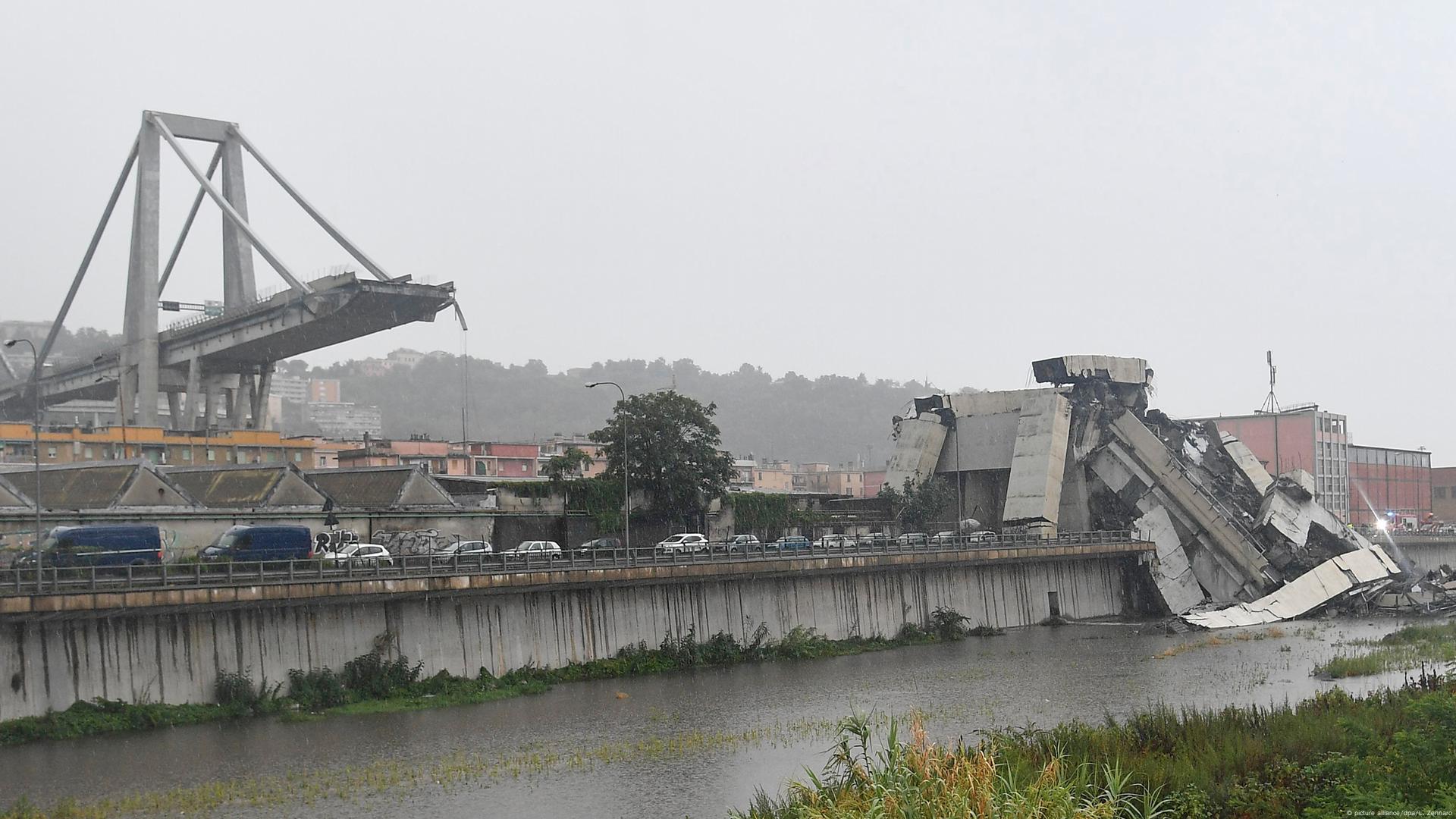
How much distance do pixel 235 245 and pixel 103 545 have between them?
59.0 metres

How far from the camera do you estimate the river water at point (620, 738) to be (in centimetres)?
2858

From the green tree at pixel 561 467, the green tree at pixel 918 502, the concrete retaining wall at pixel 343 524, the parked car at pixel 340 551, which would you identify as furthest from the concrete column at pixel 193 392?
the green tree at pixel 918 502

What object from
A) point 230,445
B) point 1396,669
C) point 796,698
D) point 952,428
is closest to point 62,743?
point 796,698

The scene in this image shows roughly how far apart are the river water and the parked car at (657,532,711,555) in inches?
203

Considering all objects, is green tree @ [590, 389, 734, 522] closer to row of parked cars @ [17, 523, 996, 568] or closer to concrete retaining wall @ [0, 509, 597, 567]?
concrete retaining wall @ [0, 509, 597, 567]

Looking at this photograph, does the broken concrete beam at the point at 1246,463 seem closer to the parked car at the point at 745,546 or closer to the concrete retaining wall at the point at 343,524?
the parked car at the point at 745,546

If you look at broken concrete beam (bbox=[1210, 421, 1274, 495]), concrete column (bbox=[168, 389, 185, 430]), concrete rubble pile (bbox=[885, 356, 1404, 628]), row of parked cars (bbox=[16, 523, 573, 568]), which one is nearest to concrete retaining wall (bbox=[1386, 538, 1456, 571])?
broken concrete beam (bbox=[1210, 421, 1274, 495])

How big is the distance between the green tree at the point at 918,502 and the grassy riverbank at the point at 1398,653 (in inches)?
1150

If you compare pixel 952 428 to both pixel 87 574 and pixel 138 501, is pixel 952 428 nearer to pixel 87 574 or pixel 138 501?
pixel 138 501

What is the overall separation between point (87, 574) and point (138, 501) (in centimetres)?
1677

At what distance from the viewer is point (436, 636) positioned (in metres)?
43.1

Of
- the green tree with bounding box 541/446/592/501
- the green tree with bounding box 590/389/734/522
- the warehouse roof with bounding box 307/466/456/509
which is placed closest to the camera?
the warehouse roof with bounding box 307/466/456/509

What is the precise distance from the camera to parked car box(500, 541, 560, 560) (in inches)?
1869

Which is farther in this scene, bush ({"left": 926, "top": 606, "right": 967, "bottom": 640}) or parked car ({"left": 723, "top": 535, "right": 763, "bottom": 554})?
bush ({"left": 926, "top": 606, "right": 967, "bottom": 640})
